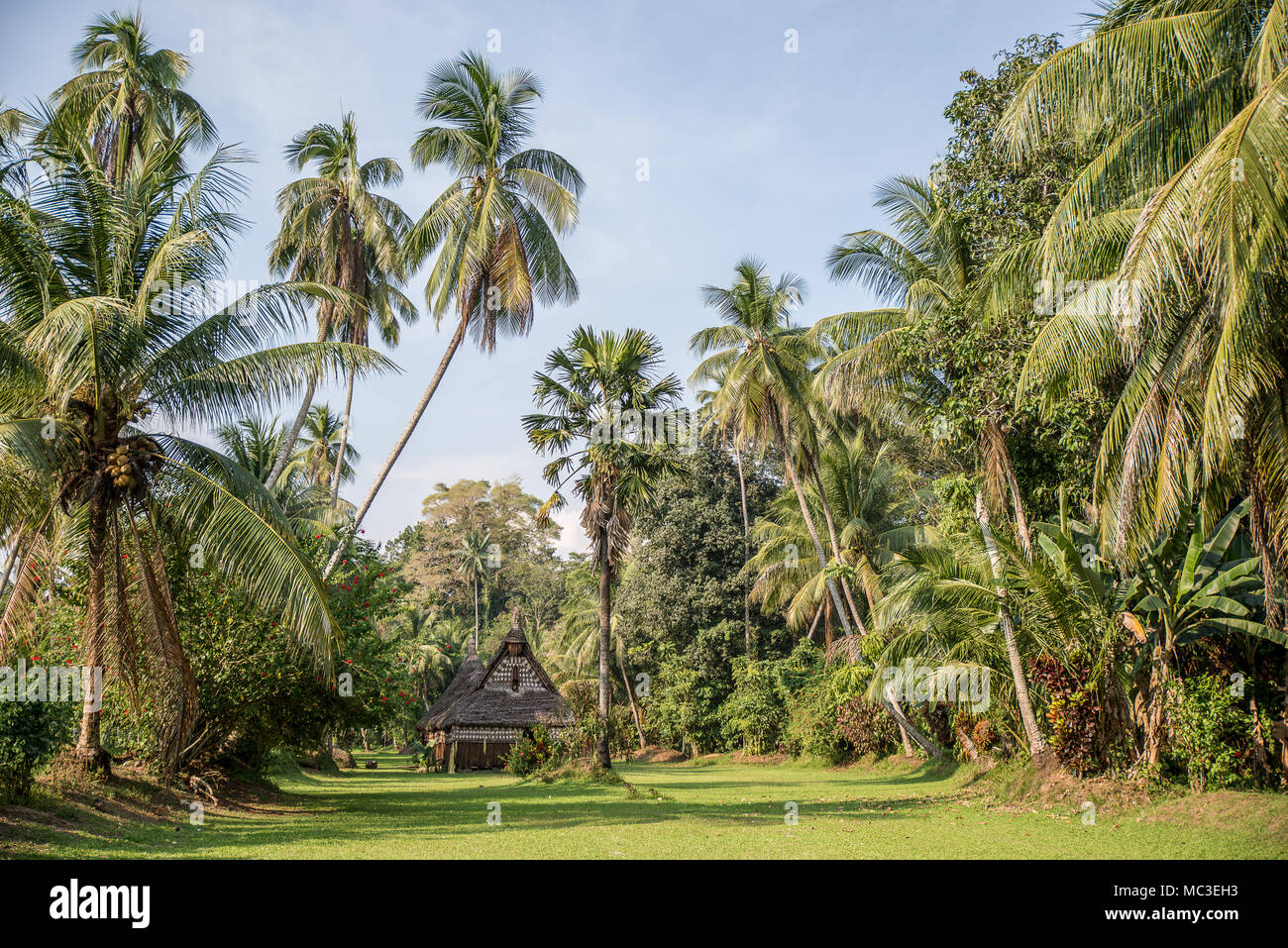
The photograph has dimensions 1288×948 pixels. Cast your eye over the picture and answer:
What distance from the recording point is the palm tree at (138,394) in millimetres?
10438

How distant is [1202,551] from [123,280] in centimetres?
1544

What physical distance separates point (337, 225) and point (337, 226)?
2 centimetres

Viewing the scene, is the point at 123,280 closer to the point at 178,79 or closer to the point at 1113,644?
the point at 178,79

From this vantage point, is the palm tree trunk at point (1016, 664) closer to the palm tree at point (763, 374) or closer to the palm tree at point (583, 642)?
the palm tree at point (763, 374)

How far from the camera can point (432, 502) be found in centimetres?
6569

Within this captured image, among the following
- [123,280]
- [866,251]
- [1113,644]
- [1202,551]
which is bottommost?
[1113,644]

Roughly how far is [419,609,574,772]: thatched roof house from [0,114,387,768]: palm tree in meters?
19.1

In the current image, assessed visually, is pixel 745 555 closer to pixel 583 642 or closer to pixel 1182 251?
pixel 583 642

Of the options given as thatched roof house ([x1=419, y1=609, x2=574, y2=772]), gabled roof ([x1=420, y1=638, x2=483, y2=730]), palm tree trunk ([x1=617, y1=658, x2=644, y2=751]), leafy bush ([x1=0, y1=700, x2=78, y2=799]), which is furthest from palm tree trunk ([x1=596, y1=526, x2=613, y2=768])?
palm tree trunk ([x1=617, y1=658, x2=644, y2=751])

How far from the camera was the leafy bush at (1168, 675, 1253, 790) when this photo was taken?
11.7 meters

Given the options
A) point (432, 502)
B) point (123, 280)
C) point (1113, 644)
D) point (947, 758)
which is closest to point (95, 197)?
point (123, 280)

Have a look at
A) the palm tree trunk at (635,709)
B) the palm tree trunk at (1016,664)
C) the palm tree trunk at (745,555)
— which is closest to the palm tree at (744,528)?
the palm tree trunk at (745,555)

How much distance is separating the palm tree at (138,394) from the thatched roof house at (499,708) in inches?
750

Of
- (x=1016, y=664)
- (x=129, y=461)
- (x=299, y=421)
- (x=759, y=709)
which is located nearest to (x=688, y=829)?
(x=1016, y=664)
